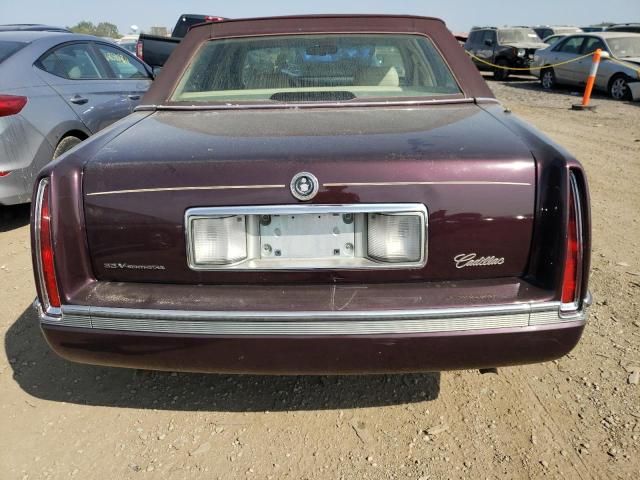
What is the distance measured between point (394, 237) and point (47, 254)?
125cm

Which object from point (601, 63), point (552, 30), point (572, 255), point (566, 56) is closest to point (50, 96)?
point (572, 255)

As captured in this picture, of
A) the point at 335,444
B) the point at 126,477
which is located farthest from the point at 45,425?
the point at 335,444

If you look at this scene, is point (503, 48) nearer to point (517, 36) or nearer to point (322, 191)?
point (517, 36)

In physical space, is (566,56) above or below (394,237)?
below

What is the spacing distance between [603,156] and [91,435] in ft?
22.8

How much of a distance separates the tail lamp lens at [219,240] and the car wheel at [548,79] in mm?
15071

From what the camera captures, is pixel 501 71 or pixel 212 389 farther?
pixel 501 71

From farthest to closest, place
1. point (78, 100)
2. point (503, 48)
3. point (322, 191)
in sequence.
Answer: point (503, 48), point (78, 100), point (322, 191)

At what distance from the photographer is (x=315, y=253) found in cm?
199

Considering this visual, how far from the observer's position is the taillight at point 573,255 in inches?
75.7

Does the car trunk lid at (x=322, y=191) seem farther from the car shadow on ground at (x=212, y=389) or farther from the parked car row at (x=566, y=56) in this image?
the parked car row at (x=566, y=56)

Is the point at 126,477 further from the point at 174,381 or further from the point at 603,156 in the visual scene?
the point at 603,156

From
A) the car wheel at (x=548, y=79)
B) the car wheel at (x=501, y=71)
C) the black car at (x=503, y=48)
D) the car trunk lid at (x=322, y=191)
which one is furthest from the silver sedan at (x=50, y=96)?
the car wheel at (x=501, y=71)

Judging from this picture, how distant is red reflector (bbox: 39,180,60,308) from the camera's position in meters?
2.00
